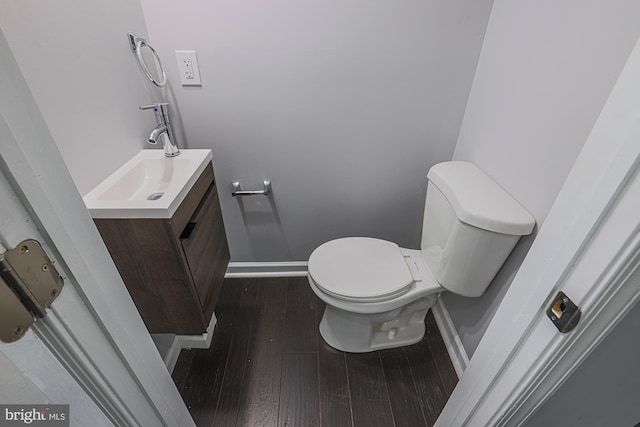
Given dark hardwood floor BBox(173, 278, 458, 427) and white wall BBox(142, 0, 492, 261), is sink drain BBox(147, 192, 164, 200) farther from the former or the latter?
dark hardwood floor BBox(173, 278, 458, 427)

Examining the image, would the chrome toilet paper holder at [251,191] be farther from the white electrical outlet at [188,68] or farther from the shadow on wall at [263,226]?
the white electrical outlet at [188,68]

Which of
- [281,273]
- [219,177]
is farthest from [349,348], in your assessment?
[219,177]

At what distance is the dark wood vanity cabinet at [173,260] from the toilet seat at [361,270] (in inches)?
17.8

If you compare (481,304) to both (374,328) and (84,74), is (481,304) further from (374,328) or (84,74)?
(84,74)

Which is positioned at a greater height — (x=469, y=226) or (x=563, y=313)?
(x=563, y=313)

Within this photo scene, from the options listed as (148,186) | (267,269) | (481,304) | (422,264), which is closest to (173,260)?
(148,186)

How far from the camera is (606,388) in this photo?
73cm

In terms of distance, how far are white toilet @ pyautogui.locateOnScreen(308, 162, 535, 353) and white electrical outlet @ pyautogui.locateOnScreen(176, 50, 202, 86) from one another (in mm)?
931

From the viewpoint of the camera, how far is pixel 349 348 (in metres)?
1.45

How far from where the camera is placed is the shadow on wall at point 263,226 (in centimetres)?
161

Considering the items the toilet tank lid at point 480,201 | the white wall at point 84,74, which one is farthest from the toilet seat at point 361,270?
the white wall at point 84,74

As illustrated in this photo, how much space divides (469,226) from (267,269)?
1208 mm

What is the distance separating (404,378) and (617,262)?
117 centimetres

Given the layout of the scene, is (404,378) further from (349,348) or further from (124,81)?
(124,81)
